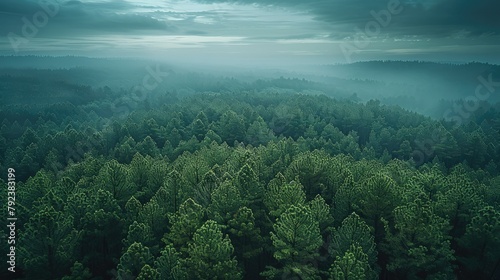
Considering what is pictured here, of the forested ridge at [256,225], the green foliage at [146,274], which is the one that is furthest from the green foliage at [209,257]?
the green foliage at [146,274]

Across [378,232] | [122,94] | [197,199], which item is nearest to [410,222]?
[378,232]

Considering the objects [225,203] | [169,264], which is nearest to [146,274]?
[169,264]

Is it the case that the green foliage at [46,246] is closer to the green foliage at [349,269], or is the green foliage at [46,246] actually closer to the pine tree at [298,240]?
the pine tree at [298,240]

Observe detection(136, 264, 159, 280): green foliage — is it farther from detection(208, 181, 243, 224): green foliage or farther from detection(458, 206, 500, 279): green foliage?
detection(458, 206, 500, 279): green foliage

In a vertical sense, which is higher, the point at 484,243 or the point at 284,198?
the point at 284,198

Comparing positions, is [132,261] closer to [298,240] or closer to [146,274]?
[146,274]

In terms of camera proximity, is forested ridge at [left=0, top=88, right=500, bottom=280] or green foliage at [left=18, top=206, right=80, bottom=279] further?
green foliage at [left=18, top=206, right=80, bottom=279]

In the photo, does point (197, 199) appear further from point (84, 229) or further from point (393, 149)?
point (393, 149)

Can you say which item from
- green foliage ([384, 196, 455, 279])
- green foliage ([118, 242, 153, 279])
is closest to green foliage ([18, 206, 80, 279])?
green foliage ([118, 242, 153, 279])

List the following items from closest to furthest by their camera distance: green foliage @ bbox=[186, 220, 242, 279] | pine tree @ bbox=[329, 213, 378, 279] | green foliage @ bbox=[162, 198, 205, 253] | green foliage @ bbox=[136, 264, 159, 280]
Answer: green foliage @ bbox=[136, 264, 159, 280] < green foliage @ bbox=[186, 220, 242, 279] < pine tree @ bbox=[329, 213, 378, 279] < green foliage @ bbox=[162, 198, 205, 253]

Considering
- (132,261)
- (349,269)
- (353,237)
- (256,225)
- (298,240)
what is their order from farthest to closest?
(256,225), (353,237), (298,240), (132,261), (349,269)

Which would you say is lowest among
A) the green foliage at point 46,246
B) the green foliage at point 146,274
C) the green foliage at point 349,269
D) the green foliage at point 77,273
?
the green foliage at point 77,273
